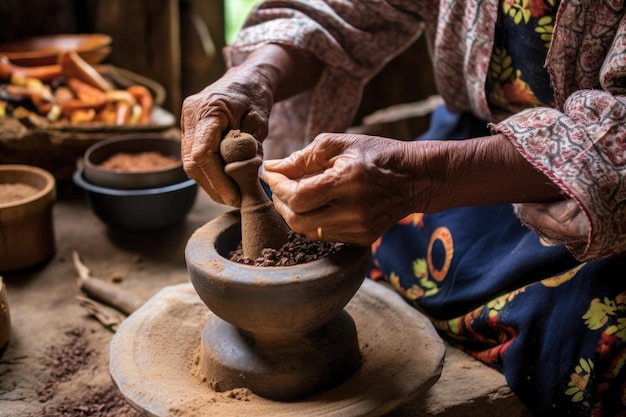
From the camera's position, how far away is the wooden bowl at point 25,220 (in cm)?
237

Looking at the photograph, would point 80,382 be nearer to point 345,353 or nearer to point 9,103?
point 345,353

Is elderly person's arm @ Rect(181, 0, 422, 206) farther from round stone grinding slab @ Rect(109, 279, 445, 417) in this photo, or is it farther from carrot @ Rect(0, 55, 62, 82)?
carrot @ Rect(0, 55, 62, 82)

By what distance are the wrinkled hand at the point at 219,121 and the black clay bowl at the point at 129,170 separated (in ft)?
2.68

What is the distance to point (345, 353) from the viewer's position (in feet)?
5.47

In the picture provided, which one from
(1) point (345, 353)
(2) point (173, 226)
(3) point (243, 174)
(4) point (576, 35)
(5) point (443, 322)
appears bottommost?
(2) point (173, 226)

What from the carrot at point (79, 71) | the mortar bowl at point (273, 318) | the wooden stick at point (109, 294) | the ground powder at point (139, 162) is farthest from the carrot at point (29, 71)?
the mortar bowl at point (273, 318)

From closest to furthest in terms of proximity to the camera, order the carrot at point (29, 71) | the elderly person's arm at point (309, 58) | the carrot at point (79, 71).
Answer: the elderly person's arm at point (309, 58), the carrot at point (29, 71), the carrot at point (79, 71)

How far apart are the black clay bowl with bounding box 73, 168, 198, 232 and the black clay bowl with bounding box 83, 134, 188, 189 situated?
0.07 ft

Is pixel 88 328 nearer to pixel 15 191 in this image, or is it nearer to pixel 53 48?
pixel 15 191

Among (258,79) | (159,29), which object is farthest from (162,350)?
(159,29)

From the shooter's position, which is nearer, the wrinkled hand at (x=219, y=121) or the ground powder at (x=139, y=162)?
the wrinkled hand at (x=219, y=121)

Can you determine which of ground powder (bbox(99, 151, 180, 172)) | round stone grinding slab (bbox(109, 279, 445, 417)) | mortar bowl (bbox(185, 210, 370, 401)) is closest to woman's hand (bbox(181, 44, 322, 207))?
mortar bowl (bbox(185, 210, 370, 401))

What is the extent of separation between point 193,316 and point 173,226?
0.97m

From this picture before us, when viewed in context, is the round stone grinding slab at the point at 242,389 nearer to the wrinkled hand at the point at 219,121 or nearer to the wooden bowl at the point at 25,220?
the wrinkled hand at the point at 219,121
